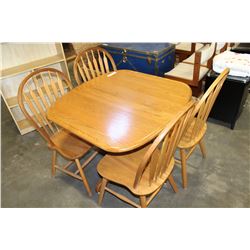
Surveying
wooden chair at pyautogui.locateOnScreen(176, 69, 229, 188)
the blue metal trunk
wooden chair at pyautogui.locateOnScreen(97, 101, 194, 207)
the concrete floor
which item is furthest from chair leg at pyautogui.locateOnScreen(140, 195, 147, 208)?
the blue metal trunk

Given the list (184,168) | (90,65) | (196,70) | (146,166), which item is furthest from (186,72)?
(146,166)

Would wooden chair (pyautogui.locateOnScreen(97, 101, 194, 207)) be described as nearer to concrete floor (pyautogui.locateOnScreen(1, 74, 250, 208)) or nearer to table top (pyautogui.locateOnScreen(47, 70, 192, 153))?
table top (pyautogui.locateOnScreen(47, 70, 192, 153))

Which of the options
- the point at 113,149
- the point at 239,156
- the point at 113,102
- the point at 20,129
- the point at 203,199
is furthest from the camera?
the point at 20,129

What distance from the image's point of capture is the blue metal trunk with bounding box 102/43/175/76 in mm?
2541

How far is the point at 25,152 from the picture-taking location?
2.31 metres

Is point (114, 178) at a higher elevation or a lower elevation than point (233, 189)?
higher

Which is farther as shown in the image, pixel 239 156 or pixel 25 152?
pixel 25 152

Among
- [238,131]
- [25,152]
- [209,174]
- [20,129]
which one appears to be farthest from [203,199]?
[20,129]

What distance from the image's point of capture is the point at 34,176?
2023 mm

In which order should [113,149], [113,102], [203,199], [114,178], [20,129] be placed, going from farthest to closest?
[20,129] → [203,199] → [113,102] → [114,178] → [113,149]

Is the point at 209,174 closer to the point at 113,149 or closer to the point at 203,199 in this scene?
the point at 203,199

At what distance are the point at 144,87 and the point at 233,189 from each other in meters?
1.15

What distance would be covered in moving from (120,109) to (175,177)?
89 centimetres
